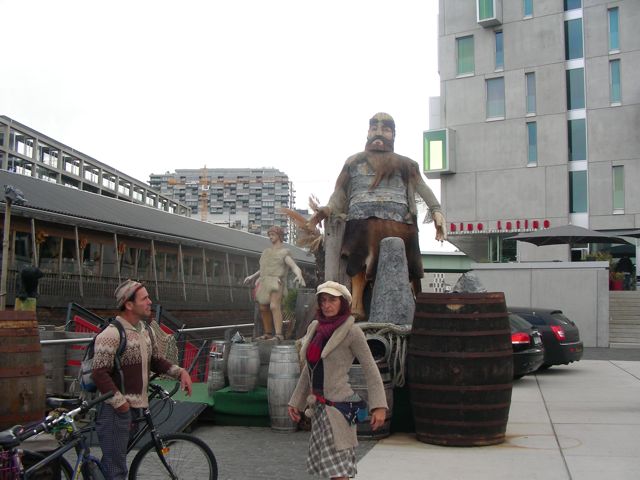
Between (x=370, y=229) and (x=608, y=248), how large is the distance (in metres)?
31.8

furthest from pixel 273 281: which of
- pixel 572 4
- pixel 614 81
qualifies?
pixel 572 4

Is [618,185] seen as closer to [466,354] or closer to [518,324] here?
[518,324]

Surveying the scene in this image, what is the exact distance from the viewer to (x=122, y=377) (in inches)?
180

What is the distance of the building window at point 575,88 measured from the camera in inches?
1353

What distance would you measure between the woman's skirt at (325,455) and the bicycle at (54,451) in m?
1.34

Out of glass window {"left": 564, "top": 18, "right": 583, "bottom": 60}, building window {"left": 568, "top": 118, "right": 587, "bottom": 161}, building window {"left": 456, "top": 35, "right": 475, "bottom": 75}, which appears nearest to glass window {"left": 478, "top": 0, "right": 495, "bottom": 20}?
building window {"left": 456, "top": 35, "right": 475, "bottom": 75}

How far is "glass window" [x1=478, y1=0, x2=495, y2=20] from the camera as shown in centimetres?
3572

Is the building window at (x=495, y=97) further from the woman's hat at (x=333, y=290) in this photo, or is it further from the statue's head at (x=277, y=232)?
the woman's hat at (x=333, y=290)

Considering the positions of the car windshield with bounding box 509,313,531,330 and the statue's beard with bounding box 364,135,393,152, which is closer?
the statue's beard with bounding box 364,135,393,152

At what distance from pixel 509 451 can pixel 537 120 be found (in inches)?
1213

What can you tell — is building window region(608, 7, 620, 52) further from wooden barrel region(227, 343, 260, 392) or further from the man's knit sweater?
the man's knit sweater

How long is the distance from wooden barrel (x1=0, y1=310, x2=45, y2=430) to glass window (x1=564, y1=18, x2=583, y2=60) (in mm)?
34437

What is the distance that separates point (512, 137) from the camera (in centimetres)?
3512

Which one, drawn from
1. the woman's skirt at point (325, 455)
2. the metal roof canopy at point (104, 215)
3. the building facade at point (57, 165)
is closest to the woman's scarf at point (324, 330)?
the woman's skirt at point (325, 455)
